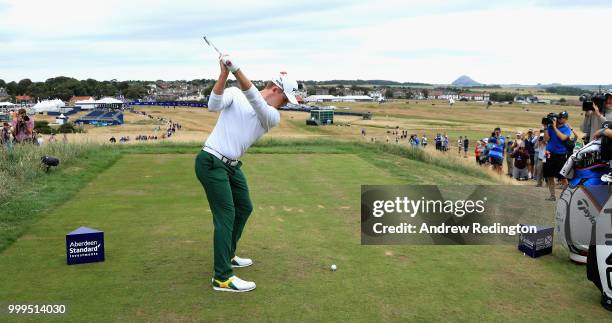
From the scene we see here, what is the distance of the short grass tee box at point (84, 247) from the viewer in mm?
6906

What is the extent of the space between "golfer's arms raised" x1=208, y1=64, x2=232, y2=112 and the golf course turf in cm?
203

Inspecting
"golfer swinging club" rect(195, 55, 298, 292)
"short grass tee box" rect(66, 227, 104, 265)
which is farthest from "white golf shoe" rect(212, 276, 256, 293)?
"short grass tee box" rect(66, 227, 104, 265)

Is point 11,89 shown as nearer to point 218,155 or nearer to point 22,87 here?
point 22,87

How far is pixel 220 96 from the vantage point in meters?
5.89

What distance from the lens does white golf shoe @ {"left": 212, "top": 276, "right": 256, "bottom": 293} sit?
609cm

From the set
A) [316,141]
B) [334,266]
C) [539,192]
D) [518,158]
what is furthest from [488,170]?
[334,266]

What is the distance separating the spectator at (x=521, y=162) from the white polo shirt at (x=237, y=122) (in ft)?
50.6

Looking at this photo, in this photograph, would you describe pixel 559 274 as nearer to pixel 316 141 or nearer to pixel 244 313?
pixel 244 313

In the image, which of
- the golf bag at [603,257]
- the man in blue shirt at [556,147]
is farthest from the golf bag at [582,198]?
the man in blue shirt at [556,147]

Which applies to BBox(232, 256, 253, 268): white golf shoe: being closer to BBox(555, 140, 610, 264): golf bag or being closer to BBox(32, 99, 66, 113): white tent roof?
BBox(555, 140, 610, 264): golf bag

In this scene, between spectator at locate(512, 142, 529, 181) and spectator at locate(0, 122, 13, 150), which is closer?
spectator at locate(0, 122, 13, 150)

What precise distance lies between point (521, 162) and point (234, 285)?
16093mm

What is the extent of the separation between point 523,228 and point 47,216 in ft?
25.7

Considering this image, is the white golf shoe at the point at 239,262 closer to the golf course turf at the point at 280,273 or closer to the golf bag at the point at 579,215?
the golf course turf at the point at 280,273
